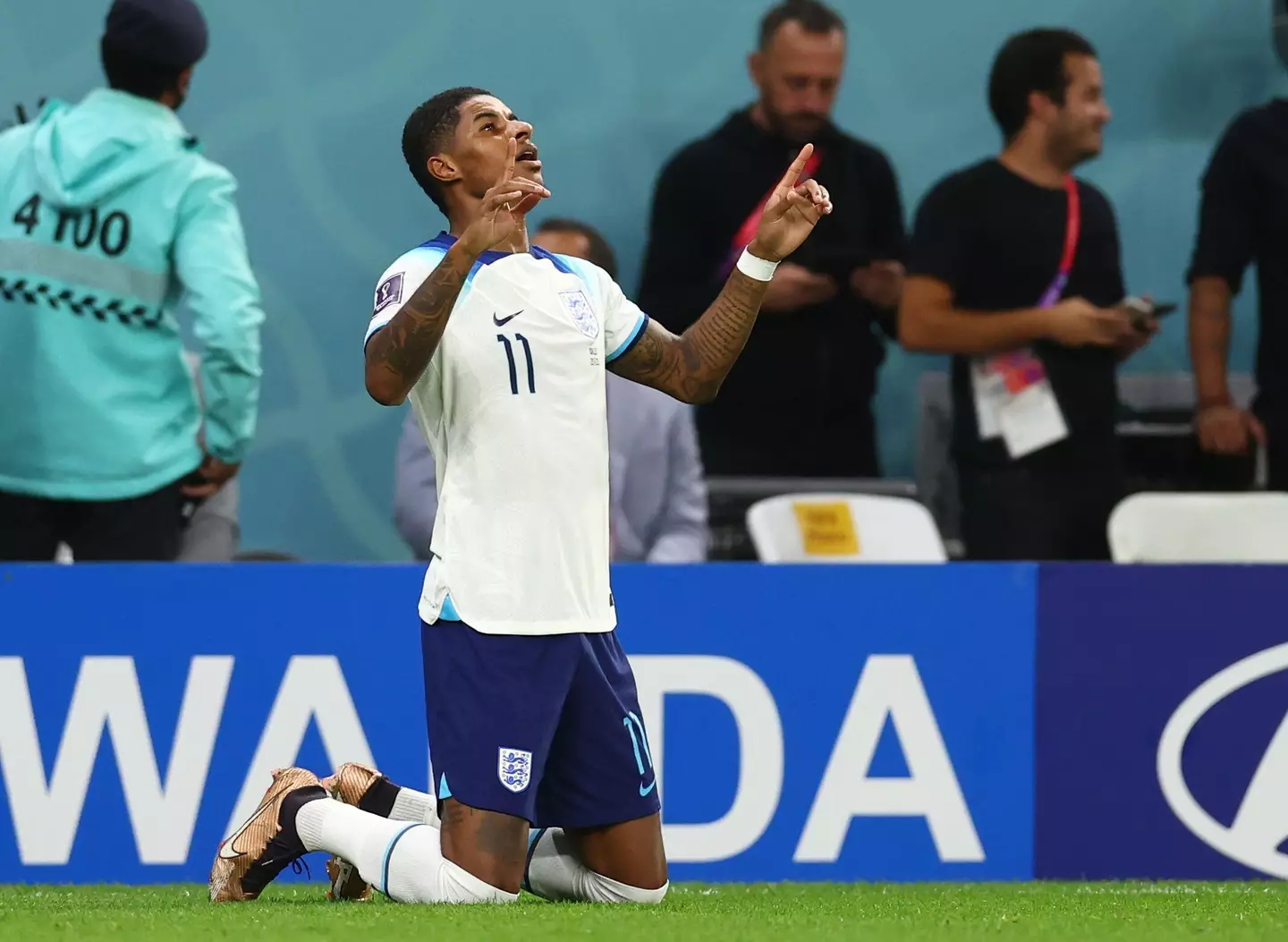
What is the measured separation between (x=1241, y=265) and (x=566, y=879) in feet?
12.0

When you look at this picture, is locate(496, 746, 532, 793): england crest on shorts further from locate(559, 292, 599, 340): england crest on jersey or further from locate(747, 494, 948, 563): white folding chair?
locate(747, 494, 948, 563): white folding chair

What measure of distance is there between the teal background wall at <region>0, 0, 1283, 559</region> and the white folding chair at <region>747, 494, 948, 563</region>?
1.26m

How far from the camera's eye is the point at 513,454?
157 inches

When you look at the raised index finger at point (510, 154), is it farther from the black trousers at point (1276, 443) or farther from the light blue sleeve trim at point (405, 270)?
the black trousers at point (1276, 443)

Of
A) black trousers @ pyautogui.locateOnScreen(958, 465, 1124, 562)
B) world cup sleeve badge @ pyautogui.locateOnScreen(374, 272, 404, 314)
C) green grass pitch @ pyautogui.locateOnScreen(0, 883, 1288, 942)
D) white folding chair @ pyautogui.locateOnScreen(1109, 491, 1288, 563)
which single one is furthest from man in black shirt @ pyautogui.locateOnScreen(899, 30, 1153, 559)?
world cup sleeve badge @ pyautogui.locateOnScreen(374, 272, 404, 314)

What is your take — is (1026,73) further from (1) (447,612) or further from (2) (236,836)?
(2) (236,836)

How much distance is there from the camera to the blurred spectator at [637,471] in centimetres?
623

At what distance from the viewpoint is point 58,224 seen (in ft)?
18.2

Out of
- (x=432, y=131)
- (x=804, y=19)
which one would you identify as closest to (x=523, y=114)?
(x=804, y=19)

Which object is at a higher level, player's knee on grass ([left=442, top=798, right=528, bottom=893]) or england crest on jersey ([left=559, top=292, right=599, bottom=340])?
england crest on jersey ([left=559, top=292, right=599, bottom=340])

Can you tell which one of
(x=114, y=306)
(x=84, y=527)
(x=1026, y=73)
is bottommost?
(x=84, y=527)

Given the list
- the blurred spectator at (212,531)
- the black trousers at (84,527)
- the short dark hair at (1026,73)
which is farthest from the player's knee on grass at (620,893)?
the short dark hair at (1026,73)

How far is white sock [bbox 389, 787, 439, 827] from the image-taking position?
174 inches

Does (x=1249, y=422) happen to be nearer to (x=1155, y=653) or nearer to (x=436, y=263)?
(x=1155, y=653)
